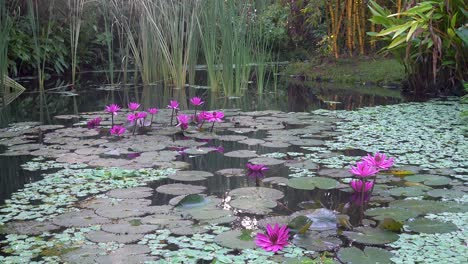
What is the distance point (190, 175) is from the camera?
2.46m

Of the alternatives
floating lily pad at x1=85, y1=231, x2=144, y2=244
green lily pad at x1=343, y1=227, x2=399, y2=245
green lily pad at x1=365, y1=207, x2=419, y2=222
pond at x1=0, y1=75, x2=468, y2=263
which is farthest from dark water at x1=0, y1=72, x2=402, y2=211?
floating lily pad at x1=85, y1=231, x2=144, y2=244

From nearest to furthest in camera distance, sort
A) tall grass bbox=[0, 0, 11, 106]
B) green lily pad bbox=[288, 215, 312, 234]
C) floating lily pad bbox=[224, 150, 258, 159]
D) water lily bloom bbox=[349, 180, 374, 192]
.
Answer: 1. green lily pad bbox=[288, 215, 312, 234]
2. water lily bloom bbox=[349, 180, 374, 192]
3. floating lily pad bbox=[224, 150, 258, 159]
4. tall grass bbox=[0, 0, 11, 106]

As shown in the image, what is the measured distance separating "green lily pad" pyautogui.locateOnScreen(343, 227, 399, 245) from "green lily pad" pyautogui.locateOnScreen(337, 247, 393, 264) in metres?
0.07

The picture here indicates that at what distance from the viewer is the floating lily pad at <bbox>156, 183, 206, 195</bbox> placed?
2.21 m

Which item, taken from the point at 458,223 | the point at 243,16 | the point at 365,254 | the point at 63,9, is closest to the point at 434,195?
the point at 458,223

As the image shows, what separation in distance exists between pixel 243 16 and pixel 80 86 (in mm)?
2580

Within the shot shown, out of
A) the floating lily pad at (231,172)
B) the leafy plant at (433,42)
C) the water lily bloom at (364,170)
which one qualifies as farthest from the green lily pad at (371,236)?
the leafy plant at (433,42)

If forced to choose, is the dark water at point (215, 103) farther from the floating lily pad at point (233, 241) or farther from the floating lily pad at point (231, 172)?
the floating lily pad at point (233, 241)

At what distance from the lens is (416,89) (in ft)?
17.9

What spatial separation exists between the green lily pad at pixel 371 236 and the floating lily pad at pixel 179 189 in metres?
0.68

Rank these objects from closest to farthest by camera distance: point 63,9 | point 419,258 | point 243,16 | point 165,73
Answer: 1. point 419,258
2. point 243,16
3. point 165,73
4. point 63,9

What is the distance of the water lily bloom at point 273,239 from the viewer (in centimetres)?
163

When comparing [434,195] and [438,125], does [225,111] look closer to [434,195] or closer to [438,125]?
[438,125]

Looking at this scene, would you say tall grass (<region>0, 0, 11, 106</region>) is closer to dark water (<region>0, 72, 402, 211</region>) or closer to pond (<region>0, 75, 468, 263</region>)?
dark water (<region>0, 72, 402, 211</region>)
